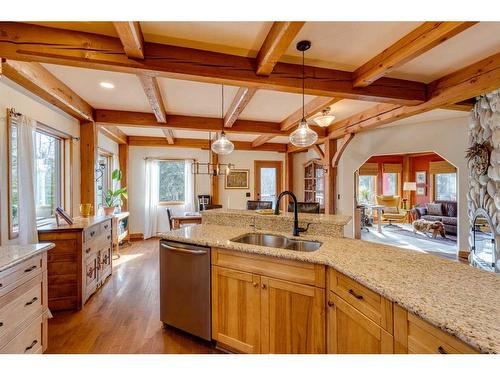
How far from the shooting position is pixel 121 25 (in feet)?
4.99

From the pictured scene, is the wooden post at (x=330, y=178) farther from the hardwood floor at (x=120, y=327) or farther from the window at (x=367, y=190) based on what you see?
the window at (x=367, y=190)

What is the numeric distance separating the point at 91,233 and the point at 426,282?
3.19 m

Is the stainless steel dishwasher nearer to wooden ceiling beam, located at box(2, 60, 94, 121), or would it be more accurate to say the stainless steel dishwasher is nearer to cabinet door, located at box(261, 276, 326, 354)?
cabinet door, located at box(261, 276, 326, 354)

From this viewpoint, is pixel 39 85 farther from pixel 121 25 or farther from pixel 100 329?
pixel 100 329

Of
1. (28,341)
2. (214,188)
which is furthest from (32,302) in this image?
(214,188)

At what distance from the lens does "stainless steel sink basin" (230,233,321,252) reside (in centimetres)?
208

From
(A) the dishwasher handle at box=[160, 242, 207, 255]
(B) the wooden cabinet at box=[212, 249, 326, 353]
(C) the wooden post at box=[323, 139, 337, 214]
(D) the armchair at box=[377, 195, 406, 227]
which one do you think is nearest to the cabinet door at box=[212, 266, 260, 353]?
(B) the wooden cabinet at box=[212, 249, 326, 353]

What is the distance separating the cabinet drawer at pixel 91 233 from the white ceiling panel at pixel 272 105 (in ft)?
8.45

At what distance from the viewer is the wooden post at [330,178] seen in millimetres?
5207

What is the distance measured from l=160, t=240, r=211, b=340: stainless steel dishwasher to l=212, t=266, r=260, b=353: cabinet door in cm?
8

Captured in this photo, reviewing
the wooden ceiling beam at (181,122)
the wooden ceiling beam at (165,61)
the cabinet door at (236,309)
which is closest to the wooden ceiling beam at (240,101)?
the wooden ceiling beam at (165,61)

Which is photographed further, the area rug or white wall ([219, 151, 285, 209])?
white wall ([219, 151, 285, 209])

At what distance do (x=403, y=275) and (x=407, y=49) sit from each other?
5.50 feet
